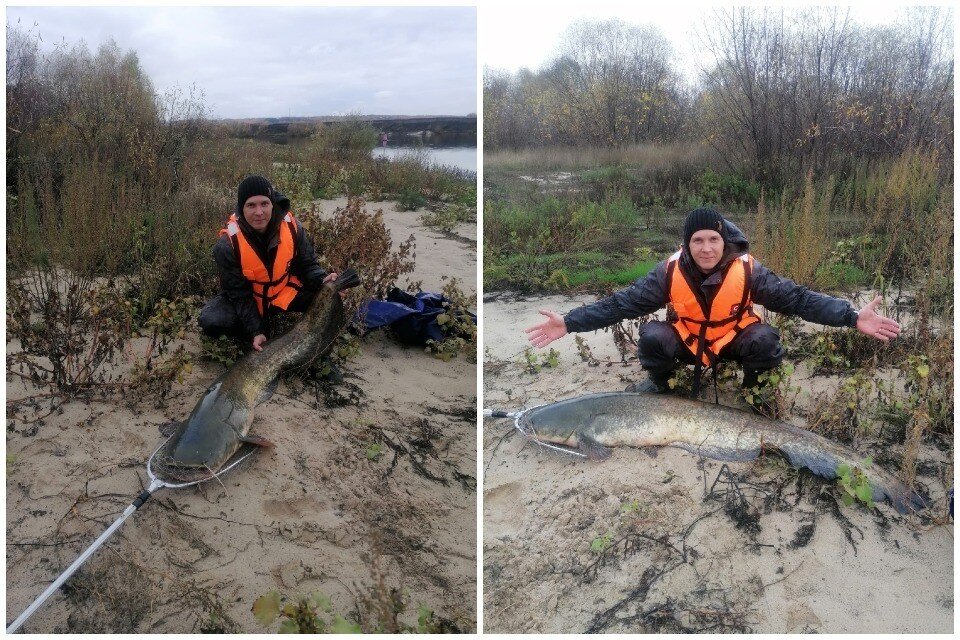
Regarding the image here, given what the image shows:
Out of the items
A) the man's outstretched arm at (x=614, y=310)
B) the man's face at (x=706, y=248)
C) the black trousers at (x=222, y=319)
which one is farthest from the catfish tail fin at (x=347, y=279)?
the man's face at (x=706, y=248)

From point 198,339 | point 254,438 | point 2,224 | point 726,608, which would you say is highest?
point 2,224

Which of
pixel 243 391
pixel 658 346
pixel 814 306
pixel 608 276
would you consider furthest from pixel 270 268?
pixel 608 276

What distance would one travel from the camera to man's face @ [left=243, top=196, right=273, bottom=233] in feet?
15.6

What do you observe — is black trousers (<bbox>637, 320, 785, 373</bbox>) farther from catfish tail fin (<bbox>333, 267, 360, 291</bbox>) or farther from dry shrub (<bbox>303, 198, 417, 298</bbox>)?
dry shrub (<bbox>303, 198, 417, 298</bbox>)

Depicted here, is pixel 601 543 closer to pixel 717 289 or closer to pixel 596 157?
pixel 717 289

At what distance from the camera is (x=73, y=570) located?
277cm

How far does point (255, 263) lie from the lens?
4.84 m

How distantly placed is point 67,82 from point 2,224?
7.85m

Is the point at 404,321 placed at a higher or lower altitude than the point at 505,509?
higher

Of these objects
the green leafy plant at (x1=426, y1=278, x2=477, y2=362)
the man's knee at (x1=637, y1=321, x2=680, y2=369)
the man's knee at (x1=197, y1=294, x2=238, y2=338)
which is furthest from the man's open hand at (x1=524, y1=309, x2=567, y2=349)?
the man's knee at (x1=197, y1=294, x2=238, y2=338)

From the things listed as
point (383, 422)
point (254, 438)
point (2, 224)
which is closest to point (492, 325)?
point (383, 422)

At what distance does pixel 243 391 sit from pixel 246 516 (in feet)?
2.97

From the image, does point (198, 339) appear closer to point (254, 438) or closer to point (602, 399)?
point (254, 438)

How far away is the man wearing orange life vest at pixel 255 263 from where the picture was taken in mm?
4781
